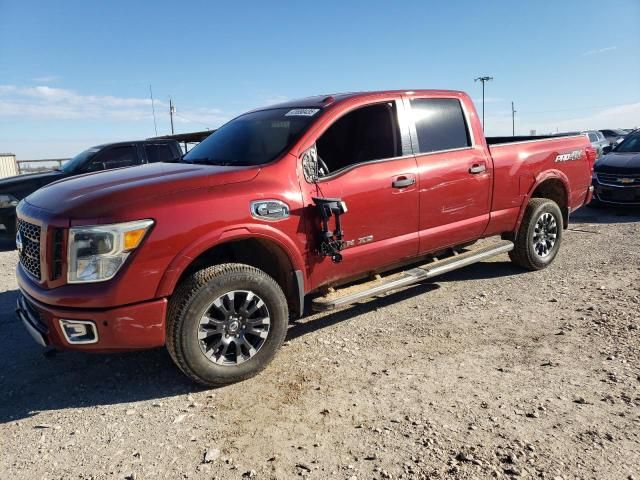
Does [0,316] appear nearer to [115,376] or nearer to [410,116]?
[115,376]

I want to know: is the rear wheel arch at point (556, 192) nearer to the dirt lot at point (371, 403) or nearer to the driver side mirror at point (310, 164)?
the dirt lot at point (371, 403)

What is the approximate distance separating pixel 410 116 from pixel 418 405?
2.62m

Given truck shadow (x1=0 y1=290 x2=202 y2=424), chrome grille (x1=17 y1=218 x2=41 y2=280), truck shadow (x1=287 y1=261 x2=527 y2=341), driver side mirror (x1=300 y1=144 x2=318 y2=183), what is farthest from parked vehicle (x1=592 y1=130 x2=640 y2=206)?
chrome grille (x1=17 y1=218 x2=41 y2=280)

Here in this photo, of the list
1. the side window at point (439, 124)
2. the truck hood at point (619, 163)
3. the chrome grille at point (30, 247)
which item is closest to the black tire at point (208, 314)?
the chrome grille at point (30, 247)

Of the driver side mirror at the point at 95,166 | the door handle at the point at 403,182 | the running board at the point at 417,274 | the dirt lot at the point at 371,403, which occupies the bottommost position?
the dirt lot at the point at 371,403

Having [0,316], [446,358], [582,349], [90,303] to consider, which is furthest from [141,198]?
[582,349]

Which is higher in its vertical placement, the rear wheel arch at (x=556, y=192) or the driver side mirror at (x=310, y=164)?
the driver side mirror at (x=310, y=164)

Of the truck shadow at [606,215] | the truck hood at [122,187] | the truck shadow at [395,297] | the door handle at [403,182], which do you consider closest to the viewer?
the truck hood at [122,187]

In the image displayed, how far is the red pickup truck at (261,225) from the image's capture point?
9.92 feet

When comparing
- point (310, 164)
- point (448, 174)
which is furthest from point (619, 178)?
point (310, 164)

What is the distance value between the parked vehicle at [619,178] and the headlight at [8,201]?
1064 cm

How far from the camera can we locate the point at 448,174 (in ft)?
15.2

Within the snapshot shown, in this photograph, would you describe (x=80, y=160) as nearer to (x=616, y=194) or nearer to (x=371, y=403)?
(x=371, y=403)

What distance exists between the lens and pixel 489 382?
3307mm
